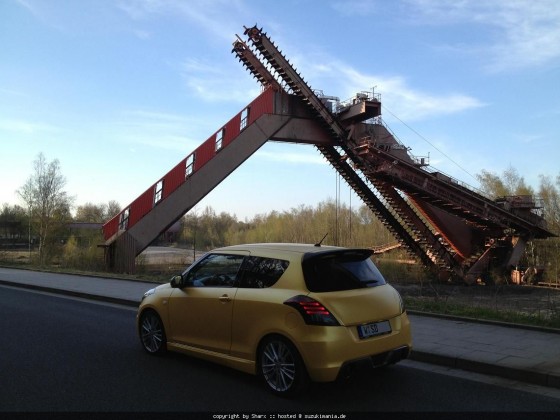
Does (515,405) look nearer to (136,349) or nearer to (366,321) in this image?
(366,321)

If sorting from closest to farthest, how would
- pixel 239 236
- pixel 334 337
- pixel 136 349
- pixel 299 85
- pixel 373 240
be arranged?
pixel 334 337 → pixel 136 349 → pixel 299 85 → pixel 373 240 → pixel 239 236

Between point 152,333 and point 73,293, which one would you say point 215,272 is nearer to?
point 152,333

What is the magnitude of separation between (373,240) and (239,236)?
72.9 ft

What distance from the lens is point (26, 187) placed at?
48.8m

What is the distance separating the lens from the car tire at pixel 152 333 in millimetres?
6984

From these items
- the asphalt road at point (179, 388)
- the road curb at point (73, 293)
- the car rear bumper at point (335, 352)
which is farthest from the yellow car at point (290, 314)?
the road curb at point (73, 293)

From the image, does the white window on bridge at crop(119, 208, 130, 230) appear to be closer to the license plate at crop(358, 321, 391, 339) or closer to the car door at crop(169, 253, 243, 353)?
the car door at crop(169, 253, 243, 353)

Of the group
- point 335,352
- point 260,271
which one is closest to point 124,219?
point 260,271

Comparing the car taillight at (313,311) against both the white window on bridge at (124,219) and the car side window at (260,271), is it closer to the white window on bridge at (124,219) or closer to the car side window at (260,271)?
the car side window at (260,271)

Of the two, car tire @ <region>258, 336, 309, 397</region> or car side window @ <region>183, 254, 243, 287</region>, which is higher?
car side window @ <region>183, 254, 243, 287</region>

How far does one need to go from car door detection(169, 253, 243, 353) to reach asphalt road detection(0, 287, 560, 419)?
Result: 43 centimetres

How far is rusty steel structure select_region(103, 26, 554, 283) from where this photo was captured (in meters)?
25.2

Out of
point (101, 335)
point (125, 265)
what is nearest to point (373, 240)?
point (125, 265)

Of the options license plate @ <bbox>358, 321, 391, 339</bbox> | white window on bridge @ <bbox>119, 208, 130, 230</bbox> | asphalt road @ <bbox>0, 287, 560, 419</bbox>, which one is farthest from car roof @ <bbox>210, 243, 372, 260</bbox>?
white window on bridge @ <bbox>119, 208, 130, 230</bbox>
